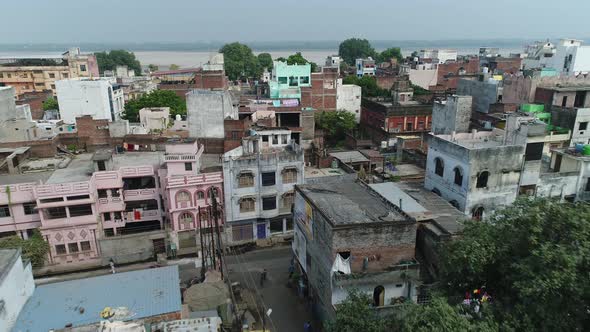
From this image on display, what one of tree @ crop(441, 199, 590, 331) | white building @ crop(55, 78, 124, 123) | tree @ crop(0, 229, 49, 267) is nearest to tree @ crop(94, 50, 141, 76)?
white building @ crop(55, 78, 124, 123)

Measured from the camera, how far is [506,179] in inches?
1110

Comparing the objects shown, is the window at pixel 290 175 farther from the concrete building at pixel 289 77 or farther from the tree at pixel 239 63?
the tree at pixel 239 63

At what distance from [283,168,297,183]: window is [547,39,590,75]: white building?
68.7 m

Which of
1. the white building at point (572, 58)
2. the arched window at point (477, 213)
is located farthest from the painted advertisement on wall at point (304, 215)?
the white building at point (572, 58)

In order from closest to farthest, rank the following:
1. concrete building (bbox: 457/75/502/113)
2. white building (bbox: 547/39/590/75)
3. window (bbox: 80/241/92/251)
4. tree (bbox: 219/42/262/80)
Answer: window (bbox: 80/241/92/251) < concrete building (bbox: 457/75/502/113) < white building (bbox: 547/39/590/75) < tree (bbox: 219/42/262/80)

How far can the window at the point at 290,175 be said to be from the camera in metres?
34.6

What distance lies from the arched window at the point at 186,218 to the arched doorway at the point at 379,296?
1802 cm

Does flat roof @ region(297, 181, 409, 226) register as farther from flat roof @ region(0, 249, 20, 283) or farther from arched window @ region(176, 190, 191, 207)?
flat roof @ region(0, 249, 20, 283)

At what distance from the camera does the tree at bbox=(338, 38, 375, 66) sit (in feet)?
557

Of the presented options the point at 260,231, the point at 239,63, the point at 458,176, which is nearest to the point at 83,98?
the point at 260,231

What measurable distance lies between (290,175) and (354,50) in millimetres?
146771

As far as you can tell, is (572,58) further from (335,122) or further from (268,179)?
(268,179)

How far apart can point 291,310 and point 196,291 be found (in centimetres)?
755

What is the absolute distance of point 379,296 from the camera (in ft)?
71.3
